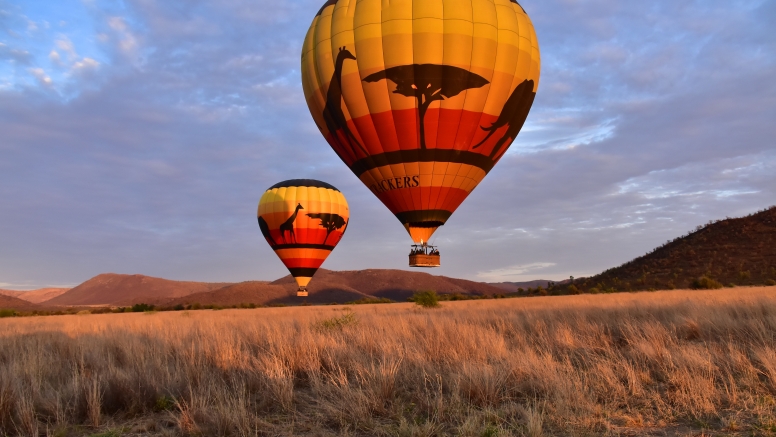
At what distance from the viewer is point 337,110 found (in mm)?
19141

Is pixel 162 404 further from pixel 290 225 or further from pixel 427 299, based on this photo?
pixel 290 225

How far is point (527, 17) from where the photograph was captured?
67.3 feet

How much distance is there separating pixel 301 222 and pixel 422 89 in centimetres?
2562

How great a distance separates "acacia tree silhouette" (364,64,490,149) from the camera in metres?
17.7

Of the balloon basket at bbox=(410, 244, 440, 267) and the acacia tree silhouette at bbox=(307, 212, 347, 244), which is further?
the acacia tree silhouette at bbox=(307, 212, 347, 244)

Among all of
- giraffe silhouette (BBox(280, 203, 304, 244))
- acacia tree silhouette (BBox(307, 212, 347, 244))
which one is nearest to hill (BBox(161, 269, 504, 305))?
acacia tree silhouette (BBox(307, 212, 347, 244))

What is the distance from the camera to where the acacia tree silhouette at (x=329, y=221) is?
42.0 meters

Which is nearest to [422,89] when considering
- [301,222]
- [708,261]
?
[301,222]

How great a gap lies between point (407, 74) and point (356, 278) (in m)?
122

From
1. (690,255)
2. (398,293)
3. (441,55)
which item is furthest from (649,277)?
(398,293)

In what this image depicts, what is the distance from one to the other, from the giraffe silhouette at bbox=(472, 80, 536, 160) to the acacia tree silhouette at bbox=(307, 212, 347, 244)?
24.3m

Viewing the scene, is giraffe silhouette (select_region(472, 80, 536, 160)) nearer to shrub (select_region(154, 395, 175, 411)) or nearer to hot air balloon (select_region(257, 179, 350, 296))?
shrub (select_region(154, 395, 175, 411))

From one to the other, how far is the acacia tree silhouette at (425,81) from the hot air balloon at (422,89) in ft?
0.12

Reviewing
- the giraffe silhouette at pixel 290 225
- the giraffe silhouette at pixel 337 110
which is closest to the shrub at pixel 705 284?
the giraffe silhouette at pixel 290 225
